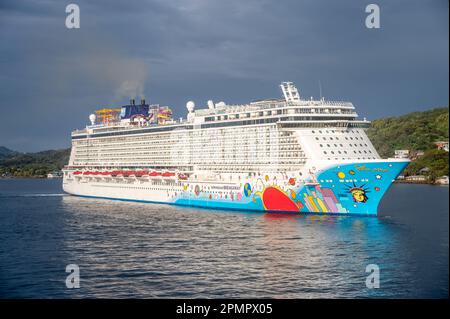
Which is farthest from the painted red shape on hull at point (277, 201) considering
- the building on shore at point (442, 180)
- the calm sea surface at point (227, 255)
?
the building on shore at point (442, 180)

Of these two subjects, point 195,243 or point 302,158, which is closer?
point 195,243

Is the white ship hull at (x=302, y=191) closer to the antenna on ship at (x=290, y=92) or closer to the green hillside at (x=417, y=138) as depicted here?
the antenna on ship at (x=290, y=92)

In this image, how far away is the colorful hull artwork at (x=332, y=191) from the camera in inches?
1640

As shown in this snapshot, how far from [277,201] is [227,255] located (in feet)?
56.6

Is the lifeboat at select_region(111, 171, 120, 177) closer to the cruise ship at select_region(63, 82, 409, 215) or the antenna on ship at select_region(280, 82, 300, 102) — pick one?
the cruise ship at select_region(63, 82, 409, 215)

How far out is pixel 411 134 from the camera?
131m

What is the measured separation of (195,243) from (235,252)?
360 cm

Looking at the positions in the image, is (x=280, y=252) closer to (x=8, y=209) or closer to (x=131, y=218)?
(x=131, y=218)

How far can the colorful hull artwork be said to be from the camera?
4166cm

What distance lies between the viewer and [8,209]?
58.2 m

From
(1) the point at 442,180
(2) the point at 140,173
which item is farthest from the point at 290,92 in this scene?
(1) the point at 442,180
